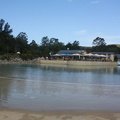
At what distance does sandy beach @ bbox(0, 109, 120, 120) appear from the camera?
43.3ft

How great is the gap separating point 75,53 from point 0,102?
11572 centimetres

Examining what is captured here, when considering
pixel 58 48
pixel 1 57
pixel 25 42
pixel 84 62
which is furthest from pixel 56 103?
pixel 58 48

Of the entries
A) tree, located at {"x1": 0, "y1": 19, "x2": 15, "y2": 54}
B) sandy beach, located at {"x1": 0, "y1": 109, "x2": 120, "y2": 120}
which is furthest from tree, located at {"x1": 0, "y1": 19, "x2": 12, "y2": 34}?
sandy beach, located at {"x1": 0, "y1": 109, "x2": 120, "y2": 120}

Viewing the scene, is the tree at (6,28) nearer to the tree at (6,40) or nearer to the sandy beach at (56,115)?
the tree at (6,40)

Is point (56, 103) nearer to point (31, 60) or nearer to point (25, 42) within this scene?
point (31, 60)

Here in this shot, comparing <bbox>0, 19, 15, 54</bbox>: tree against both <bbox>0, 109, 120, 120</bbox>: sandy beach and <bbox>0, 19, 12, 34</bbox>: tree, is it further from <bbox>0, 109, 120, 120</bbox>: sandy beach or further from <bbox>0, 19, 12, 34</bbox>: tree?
<bbox>0, 109, 120, 120</bbox>: sandy beach

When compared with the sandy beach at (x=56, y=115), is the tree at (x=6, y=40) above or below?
above

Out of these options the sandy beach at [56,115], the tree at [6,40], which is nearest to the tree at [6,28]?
the tree at [6,40]

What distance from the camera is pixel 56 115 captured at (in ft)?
46.1

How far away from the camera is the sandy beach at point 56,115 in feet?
43.3

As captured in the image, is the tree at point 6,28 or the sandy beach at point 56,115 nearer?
the sandy beach at point 56,115

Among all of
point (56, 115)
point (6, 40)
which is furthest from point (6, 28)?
point (56, 115)

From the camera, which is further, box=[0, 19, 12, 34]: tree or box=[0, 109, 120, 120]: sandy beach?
box=[0, 19, 12, 34]: tree

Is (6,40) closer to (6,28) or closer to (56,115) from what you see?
(6,28)
